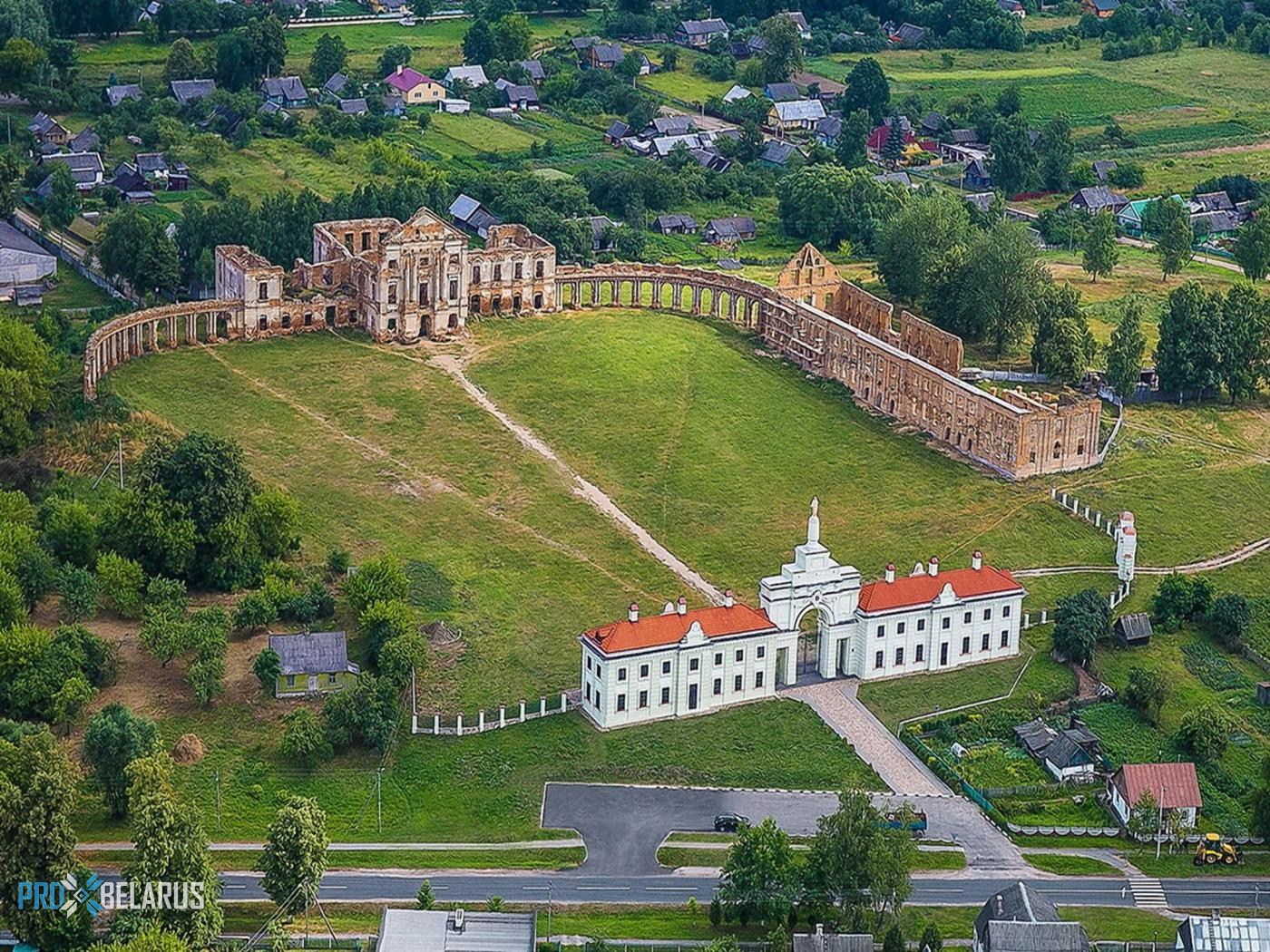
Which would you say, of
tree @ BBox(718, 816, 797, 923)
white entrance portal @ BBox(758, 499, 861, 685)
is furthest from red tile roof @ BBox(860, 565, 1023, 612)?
tree @ BBox(718, 816, 797, 923)

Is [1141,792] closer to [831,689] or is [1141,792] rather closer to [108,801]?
[831,689]

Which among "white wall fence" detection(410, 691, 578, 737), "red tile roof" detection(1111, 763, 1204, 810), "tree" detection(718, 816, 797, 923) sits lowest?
"white wall fence" detection(410, 691, 578, 737)

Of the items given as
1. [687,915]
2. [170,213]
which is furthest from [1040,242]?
[687,915]

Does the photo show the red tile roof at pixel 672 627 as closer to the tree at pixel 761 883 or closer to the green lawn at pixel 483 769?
the green lawn at pixel 483 769

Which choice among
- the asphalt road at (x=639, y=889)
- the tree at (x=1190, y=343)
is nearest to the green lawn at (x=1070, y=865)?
the asphalt road at (x=639, y=889)

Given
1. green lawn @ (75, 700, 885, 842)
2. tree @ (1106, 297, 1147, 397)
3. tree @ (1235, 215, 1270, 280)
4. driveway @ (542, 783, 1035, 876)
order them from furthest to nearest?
tree @ (1235, 215, 1270, 280) → tree @ (1106, 297, 1147, 397) → green lawn @ (75, 700, 885, 842) → driveway @ (542, 783, 1035, 876)

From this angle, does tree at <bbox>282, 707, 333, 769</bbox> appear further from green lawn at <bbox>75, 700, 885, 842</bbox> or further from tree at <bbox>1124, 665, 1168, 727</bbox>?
tree at <bbox>1124, 665, 1168, 727</bbox>
